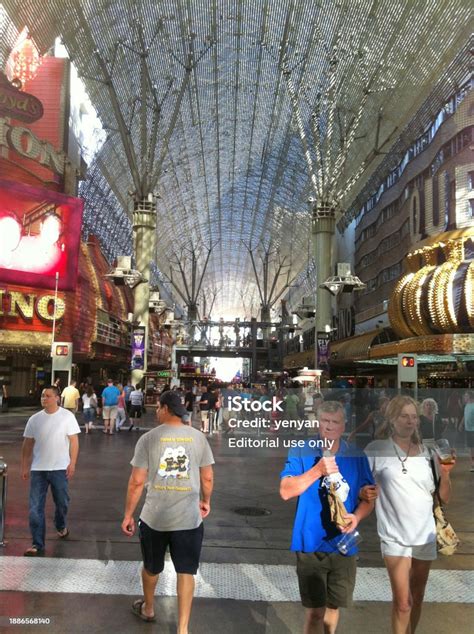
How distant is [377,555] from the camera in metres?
Answer: 6.43

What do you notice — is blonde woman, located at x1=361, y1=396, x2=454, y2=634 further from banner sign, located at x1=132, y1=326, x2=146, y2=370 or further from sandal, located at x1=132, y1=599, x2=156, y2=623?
banner sign, located at x1=132, y1=326, x2=146, y2=370

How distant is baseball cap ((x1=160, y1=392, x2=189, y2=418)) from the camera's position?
4207mm

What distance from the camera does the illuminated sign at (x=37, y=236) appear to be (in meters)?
27.1

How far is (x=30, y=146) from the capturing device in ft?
97.5

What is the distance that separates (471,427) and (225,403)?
24.0 ft

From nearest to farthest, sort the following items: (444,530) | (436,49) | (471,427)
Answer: (444,530) < (471,427) < (436,49)

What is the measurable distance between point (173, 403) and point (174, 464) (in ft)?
1.42

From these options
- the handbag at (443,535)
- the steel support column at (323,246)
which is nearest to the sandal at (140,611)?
the handbag at (443,535)

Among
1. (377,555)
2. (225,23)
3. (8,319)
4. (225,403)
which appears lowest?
(377,555)

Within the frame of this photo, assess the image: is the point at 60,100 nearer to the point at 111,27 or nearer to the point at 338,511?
the point at 111,27

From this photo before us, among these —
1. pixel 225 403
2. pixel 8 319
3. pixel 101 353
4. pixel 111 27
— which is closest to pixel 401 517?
pixel 225 403

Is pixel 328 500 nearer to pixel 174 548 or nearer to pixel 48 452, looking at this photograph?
pixel 174 548

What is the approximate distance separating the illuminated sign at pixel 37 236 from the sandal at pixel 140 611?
80.6ft

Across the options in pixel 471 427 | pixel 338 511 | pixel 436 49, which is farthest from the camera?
pixel 436 49
